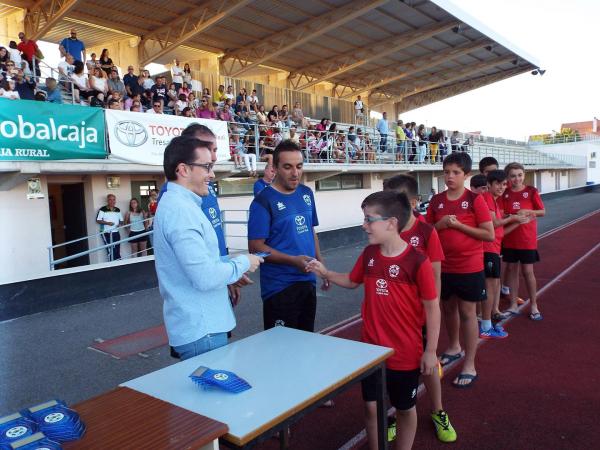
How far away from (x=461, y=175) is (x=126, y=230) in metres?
8.78

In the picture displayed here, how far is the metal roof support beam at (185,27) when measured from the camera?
1509cm

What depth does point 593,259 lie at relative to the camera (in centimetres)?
1027

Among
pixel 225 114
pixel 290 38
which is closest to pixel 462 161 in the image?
pixel 225 114

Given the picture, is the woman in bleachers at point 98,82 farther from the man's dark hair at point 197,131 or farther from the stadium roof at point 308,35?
the man's dark hair at point 197,131

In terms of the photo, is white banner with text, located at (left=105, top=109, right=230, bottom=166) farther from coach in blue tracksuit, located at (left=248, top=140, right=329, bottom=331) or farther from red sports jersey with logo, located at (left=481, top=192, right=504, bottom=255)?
red sports jersey with logo, located at (left=481, top=192, right=504, bottom=255)

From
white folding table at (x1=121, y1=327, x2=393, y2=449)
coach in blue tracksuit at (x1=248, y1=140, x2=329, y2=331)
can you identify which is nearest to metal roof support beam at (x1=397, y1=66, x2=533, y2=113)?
Answer: coach in blue tracksuit at (x1=248, y1=140, x2=329, y2=331)

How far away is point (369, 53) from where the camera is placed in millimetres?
22344

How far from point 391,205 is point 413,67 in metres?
25.1

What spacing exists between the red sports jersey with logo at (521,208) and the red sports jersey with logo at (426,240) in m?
3.31

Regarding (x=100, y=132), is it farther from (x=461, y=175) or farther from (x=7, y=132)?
(x=461, y=175)

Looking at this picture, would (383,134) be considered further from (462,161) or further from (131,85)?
(462,161)

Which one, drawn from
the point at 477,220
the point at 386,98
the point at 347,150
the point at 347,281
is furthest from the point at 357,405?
the point at 386,98

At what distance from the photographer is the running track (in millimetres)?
3234

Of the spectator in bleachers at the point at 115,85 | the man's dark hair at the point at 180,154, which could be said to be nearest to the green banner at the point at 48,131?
the spectator in bleachers at the point at 115,85
